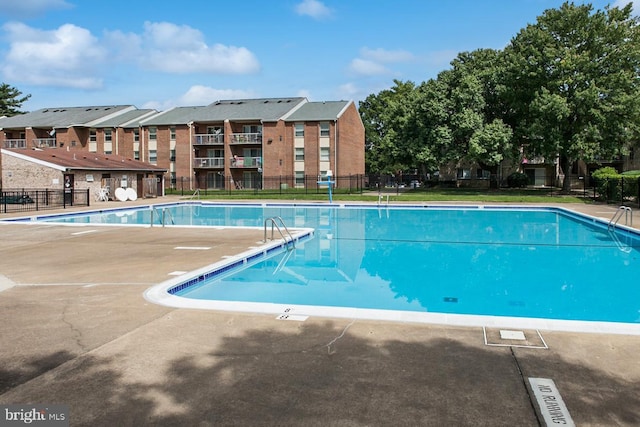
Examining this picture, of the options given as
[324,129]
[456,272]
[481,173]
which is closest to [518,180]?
[481,173]

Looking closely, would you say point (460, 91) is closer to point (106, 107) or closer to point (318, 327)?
point (318, 327)

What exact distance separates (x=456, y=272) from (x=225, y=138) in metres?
42.4

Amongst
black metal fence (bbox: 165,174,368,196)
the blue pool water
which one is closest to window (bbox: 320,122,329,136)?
black metal fence (bbox: 165,174,368,196)

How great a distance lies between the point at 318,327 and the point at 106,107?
63986 mm

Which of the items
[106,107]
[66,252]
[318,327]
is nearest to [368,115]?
[106,107]

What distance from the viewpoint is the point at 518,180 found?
53.5 metres

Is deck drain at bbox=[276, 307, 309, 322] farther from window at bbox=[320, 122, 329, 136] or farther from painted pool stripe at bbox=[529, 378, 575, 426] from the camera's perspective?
window at bbox=[320, 122, 329, 136]

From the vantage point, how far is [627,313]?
8789 mm

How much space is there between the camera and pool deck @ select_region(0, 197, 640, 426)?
383 cm

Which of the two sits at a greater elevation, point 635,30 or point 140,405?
point 635,30

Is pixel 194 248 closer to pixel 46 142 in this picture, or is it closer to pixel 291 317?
pixel 291 317

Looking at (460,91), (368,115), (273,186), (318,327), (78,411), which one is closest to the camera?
(78,411)

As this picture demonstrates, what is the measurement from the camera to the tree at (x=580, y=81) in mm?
35438

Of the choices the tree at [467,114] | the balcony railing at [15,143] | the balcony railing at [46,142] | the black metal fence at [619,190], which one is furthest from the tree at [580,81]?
the balcony railing at [15,143]
